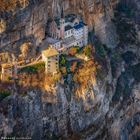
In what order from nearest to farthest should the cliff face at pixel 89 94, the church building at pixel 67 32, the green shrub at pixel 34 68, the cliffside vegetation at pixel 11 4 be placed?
the cliffside vegetation at pixel 11 4 < the cliff face at pixel 89 94 < the green shrub at pixel 34 68 < the church building at pixel 67 32

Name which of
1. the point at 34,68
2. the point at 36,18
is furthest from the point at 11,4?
the point at 34,68

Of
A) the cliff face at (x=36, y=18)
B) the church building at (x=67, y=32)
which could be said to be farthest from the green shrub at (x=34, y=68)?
the church building at (x=67, y=32)

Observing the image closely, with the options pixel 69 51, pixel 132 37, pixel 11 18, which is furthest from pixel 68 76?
pixel 132 37

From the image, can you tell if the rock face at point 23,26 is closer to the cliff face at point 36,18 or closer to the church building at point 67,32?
the cliff face at point 36,18

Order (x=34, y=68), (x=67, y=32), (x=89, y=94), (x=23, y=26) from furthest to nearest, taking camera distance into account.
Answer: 1. (x=67, y=32)
2. (x=89, y=94)
3. (x=34, y=68)
4. (x=23, y=26)

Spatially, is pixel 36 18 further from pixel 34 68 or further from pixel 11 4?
pixel 34 68

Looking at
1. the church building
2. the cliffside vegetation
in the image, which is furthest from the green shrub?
the cliffside vegetation

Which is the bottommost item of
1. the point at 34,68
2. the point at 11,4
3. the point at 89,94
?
the point at 89,94

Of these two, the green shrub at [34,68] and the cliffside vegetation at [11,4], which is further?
the green shrub at [34,68]

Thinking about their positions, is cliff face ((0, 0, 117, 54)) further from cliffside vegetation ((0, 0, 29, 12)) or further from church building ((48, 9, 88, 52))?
church building ((48, 9, 88, 52))
